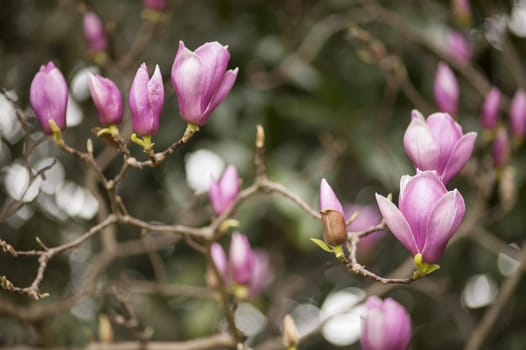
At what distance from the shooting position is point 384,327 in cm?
61

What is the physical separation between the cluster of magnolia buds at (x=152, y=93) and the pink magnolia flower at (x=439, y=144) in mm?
174

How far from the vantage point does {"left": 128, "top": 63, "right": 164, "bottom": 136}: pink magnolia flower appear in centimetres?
→ 59

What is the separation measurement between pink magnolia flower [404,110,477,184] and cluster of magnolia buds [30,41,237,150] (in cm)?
17

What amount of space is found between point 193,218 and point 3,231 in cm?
37

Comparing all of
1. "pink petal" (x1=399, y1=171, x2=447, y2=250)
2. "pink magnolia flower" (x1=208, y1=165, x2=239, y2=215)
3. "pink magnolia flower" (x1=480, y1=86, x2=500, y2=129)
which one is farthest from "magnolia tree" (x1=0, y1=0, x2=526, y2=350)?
"pink petal" (x1=399, y1=171, x2=447, y2=250)

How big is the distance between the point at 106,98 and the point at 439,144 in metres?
0.31

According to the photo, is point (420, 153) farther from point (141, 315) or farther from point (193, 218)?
point (141, 315)

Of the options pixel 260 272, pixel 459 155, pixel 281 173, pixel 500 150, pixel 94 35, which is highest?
pixel 94 35

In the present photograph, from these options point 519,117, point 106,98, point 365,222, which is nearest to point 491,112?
point 519,117

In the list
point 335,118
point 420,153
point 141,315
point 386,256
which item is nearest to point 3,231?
point 141,315

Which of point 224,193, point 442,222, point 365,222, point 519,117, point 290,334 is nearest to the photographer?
point 442,222

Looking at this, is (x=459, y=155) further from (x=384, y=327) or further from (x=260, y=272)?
(x=260, y=272)

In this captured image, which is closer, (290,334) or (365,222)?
(290,334)

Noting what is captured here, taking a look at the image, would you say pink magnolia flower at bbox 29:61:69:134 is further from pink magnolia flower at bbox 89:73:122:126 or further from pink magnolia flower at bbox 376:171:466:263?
pink magnolia flower at bbox 376:171:466:263
